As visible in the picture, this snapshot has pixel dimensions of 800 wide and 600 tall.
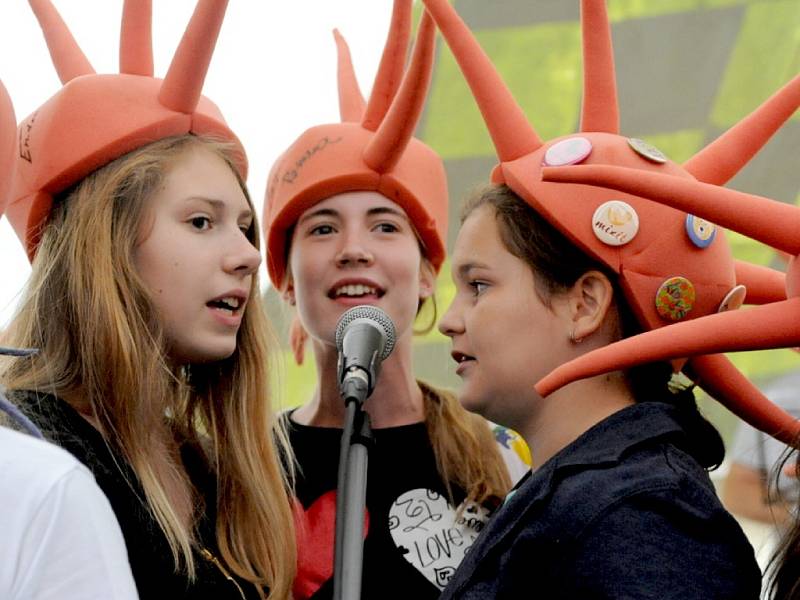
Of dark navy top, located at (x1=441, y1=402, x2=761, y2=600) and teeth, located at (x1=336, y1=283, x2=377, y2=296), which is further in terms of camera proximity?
teeth, located at (x1=336, y1=283, x2=377, y2=296)

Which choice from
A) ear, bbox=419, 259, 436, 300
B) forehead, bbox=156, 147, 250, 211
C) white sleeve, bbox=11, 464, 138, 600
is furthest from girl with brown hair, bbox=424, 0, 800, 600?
white sleeve, bbox=11, 464, 138, 600

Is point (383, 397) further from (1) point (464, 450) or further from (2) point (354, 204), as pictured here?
(2) point (354, 204)

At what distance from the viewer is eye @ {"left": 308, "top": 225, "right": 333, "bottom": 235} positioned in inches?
123

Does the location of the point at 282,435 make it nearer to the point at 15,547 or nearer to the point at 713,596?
the point at 713,596

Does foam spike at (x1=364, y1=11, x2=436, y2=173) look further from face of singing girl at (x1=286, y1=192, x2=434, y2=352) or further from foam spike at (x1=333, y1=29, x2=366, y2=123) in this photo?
foam spike at (x1=333, y1=29, x2=366, y2=123)

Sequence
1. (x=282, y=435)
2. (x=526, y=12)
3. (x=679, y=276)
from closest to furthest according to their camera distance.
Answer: (x=679, y=276)
(x=282, y=435)
(x=526, y=12)

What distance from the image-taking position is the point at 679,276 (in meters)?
2.21

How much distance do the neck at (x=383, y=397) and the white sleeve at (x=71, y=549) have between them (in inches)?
68.8

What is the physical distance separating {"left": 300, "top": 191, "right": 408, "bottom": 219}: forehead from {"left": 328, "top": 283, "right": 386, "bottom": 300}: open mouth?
203 mm

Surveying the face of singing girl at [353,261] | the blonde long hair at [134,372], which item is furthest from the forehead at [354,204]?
the blonde long hair at [134,372]

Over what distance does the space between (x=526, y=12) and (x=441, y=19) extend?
3.07m

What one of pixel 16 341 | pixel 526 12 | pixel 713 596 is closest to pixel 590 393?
pixel 713 596

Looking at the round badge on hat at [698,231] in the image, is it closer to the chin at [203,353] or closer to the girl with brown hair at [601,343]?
the girl with brown hair at [601,343]

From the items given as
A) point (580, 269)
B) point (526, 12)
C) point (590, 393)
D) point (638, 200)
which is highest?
point (526, 12)
